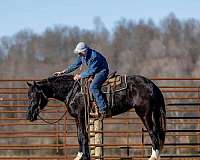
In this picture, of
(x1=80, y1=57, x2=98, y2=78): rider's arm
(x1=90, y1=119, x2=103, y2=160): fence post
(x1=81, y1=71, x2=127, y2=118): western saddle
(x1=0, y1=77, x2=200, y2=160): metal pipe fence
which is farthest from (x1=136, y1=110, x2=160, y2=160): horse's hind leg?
(x1=90, y1=119, x2=103, y2=160): fence post

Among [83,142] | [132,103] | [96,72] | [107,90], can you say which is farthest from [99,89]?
[83,142]

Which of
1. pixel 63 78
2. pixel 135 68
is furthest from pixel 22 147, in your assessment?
pixel 135 68

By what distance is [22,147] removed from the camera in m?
13.7

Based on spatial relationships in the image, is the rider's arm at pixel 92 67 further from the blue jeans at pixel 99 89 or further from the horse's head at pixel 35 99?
the horse's head at pixel 35 99

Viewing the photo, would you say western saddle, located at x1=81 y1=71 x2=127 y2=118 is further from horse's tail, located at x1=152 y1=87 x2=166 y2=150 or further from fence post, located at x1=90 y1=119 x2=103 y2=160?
fence post, located at x1=90 y1=119 x2=103 y2=160

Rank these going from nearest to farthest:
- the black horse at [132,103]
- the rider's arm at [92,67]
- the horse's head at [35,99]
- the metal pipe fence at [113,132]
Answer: the rider's arm at [92,67], the black horse at [132,103], the horse's head at [35,99], the metal pipe fence at [113,132]

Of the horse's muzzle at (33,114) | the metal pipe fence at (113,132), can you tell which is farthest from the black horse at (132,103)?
the metal pipe fence at (113,132)

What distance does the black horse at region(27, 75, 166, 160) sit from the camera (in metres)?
10.9

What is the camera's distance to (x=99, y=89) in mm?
10875

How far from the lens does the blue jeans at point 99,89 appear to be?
10.8 meters

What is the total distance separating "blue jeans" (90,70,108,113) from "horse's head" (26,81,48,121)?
38.5 inches

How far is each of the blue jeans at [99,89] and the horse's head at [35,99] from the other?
978mm

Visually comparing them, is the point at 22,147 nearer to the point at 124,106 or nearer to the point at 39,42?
the point at 124,106

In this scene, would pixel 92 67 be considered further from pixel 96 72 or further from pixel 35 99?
pixel 35 99
